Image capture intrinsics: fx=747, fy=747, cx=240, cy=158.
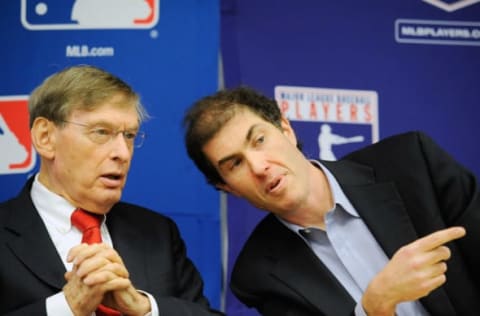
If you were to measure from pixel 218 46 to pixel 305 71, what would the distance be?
1.15ft

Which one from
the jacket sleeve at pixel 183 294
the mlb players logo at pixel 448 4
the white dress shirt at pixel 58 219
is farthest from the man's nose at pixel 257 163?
the mlb players logo at pixel 448 4

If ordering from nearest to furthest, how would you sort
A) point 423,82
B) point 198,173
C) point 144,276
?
point 144,276
point 198,173
point 423,82

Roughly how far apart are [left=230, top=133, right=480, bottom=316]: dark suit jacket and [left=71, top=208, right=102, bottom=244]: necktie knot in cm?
44

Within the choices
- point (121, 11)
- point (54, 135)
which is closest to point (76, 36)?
point (121, 11)

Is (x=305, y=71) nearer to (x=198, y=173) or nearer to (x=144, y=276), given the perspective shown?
(x=198, y=173)

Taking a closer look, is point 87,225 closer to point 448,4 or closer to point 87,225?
point 87,225

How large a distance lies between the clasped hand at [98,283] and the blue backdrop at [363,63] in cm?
102

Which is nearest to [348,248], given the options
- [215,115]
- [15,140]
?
[215,115]

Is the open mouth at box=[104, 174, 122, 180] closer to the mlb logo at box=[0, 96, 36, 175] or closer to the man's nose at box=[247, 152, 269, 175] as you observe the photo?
the man's nose at box=[247, 152, 269, 175]

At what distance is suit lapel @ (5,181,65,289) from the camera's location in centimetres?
186

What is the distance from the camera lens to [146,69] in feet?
8.95

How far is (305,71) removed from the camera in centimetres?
282

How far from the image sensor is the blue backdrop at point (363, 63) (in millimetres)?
2797

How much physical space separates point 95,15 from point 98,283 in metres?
1.34
